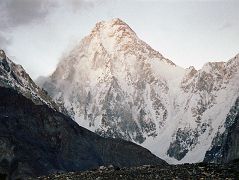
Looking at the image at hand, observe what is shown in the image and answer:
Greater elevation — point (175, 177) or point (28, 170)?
point (28, 170)

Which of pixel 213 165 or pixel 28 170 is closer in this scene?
pixel 213 165

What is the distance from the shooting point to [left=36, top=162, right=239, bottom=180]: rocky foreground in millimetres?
38750

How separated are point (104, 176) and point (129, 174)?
170 centimetres

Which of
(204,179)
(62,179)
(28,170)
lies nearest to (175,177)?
(204,179)

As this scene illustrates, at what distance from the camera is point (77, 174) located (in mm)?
46375

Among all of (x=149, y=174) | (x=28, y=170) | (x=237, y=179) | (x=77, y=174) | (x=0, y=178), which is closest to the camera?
(x=237, y=179)

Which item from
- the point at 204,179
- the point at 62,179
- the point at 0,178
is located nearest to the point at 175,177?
the point at 204,179

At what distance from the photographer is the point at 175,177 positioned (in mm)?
38844

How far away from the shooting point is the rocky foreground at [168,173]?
3875 cm

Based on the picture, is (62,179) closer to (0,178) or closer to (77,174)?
(77,174)

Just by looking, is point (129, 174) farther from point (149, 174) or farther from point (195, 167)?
point (195, 167)

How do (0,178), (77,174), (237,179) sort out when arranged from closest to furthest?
(237,179), (77,174), (0,178)

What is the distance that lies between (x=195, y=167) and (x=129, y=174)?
450 centimetres

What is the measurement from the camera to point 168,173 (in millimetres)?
41188
